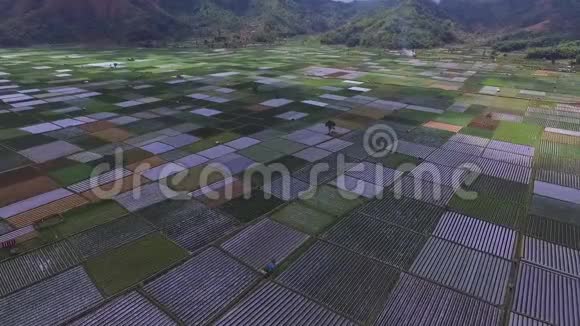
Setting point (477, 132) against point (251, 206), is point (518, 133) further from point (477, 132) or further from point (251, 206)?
point (251, 206)

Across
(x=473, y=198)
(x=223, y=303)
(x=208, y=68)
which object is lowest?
(x=223, y=303)

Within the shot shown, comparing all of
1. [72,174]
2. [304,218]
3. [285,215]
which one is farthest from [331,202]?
[72,174]

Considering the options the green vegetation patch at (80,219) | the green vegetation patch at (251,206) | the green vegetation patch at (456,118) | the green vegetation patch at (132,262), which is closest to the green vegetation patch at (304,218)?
the green vegetation patch at (251,206)

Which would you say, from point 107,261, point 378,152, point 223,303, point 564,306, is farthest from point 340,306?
point 378,152

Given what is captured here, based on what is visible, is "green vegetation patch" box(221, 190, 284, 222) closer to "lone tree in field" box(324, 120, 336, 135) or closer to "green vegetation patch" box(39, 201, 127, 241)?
"green vegetation patch" box(39, 201, 127, 241)

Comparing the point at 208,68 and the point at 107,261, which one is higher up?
the point at 208,68

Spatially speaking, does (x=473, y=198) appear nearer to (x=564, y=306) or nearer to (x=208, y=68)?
(x=564, y=306)

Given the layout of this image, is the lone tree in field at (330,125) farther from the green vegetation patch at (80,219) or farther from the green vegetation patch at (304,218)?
the green vegetation patch at (80,219)
